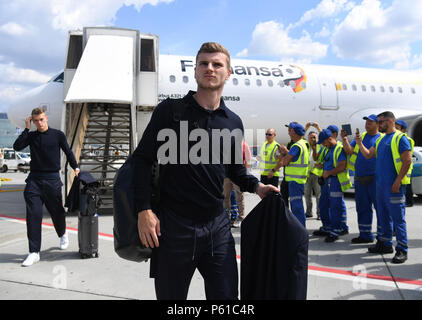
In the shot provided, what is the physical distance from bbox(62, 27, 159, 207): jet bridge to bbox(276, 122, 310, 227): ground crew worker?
11.8ft

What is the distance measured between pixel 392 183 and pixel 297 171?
50.6 inches

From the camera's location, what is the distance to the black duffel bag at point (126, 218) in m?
1.76

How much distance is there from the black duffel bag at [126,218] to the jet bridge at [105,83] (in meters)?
5.62

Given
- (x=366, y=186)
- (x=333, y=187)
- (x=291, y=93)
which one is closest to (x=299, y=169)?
(x=333, y=187)

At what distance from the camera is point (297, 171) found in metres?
5.25

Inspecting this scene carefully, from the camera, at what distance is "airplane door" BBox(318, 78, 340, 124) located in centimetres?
1309

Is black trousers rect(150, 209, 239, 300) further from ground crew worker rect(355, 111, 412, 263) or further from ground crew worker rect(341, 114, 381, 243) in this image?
ground crew worker rect(341, 114, 381, 243)

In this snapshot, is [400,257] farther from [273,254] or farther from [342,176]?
[273,254]

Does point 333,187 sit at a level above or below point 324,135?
below

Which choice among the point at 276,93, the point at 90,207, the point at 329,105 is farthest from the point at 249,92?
the point at 90,207

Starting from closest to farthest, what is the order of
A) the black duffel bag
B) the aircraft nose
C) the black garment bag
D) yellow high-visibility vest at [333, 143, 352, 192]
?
the black duffel bag → the black garment bag → yellow high-visibility vest at [333, 143, 352, 192] → the aircraft nose

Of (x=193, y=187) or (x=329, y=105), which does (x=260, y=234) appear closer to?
(x=193, y=187)

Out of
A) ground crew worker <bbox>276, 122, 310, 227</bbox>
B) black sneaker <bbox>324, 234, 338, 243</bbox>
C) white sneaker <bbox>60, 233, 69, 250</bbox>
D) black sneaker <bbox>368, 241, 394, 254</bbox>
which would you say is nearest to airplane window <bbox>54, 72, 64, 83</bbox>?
white sneaker <bbox>60, 233, 69, 250</bbox>

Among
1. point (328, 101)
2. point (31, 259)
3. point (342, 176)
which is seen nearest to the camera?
point (31, 259)
